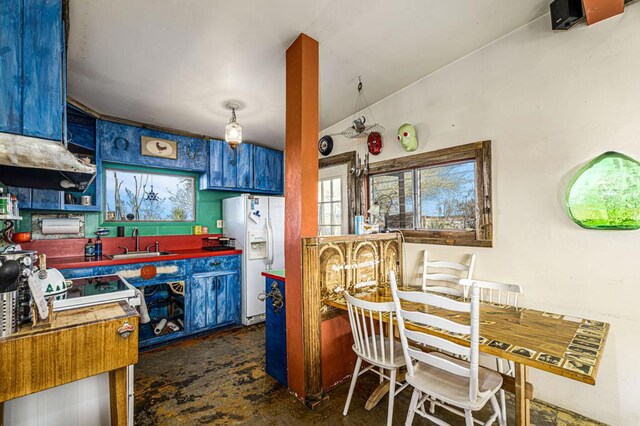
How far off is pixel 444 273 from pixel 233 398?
206 cm

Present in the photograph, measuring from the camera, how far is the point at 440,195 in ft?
9.07

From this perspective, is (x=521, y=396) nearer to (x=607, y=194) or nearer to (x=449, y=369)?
(x=449, y=369)

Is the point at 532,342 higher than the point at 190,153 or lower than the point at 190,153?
lower

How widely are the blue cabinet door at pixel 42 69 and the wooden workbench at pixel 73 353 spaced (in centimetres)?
101

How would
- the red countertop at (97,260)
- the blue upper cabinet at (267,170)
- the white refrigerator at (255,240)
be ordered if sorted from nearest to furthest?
the red countertop at (97,260), the white refrigerator at (255,240), the blue upper cabinet at (267,170)

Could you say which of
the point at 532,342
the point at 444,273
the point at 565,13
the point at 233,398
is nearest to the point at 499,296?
the point at 444,273

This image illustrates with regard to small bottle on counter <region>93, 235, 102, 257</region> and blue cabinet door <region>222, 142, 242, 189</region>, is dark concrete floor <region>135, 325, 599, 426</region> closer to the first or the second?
small bottle on counter <region>93, 235, 102, 257</region>

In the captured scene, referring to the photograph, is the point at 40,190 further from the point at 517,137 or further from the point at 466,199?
the point at 517,137

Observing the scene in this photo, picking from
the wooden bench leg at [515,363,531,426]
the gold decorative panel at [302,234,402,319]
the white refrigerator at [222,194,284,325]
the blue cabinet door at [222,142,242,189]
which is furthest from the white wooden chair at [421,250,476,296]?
the blue cabinet door at [222,142,242,189]

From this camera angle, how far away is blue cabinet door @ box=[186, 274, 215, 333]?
3.29 metres

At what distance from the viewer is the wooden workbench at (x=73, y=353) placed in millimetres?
1173

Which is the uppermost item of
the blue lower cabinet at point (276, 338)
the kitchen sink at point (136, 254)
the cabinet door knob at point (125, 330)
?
the kitchen sink at point (136, 254)

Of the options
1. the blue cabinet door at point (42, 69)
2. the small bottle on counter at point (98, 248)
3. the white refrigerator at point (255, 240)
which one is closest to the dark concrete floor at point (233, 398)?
the white refrigerator at point (255, 240)

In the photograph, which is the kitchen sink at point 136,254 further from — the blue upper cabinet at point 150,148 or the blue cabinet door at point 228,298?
the blue upper cabinet at point 150,148
